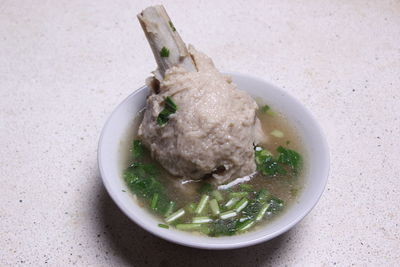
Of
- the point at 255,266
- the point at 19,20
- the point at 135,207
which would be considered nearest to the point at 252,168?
the point at 255,266

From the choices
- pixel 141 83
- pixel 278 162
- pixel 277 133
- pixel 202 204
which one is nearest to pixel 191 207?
pixel 202 204

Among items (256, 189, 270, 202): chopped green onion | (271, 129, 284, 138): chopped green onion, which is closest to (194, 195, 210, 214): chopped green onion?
(256, 189, 270, 202): chopped green onion

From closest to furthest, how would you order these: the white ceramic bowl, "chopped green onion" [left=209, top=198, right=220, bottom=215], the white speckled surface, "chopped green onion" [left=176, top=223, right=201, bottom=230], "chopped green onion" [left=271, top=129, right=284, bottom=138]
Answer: the white ceramic bowl → "chopped green onion" [left=176, top=223, right=201, bottom=230] → "chopped green onion" [left=209, top=198, right=220, bottom=215] → the white speckled surface → "chopped green onion" [left=271, top=129, right=284, bottom=138]

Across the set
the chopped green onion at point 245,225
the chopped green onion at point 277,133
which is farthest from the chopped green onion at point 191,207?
the chopped green onion at point 277,133

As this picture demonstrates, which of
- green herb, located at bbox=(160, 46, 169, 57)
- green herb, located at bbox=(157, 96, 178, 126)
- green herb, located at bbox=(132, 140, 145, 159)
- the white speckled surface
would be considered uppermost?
green herb, located at bbox=(160, 46, 169, 57)

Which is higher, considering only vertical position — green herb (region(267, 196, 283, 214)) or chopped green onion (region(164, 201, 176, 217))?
chopped green onion (region(164, 201, 176, 217))

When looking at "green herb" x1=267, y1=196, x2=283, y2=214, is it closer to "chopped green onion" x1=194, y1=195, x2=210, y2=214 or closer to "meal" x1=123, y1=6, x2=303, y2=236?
"meal" x1=123, y1=6, x2=303, y2=236
